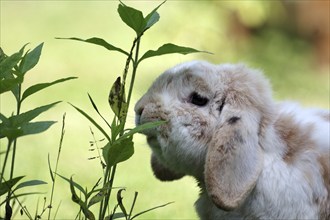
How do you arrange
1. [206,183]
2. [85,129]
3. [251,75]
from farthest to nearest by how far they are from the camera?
[85,129], [251,75], [206,183]

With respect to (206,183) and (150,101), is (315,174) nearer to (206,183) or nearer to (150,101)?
(206,183)

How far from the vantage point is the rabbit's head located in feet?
8.91

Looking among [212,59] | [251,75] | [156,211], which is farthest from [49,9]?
[251,75]

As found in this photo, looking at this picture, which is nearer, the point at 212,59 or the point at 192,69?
the point at 192,69

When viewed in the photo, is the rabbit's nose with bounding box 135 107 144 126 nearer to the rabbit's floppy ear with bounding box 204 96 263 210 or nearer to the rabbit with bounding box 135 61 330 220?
the rabbit with bounding box 135 61 330 220

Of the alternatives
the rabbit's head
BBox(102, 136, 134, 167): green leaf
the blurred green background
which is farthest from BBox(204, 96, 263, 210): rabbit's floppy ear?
the blurred green background

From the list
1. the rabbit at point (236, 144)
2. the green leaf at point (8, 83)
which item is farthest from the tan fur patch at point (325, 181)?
the green leaf at point (8, 83)

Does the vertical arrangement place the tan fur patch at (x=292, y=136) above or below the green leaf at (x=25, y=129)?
below

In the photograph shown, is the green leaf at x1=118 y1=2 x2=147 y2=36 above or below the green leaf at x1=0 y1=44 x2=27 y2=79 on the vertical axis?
above

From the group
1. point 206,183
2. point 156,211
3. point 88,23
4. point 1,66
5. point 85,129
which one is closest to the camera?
point 1,66

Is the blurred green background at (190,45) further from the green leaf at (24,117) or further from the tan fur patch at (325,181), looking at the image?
the green leaf at (24,117)

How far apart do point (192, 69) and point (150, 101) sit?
0.18 meters

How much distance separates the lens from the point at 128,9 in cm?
233

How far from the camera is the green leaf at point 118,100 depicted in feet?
7.86
